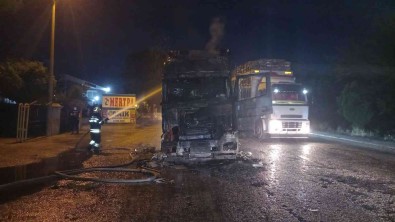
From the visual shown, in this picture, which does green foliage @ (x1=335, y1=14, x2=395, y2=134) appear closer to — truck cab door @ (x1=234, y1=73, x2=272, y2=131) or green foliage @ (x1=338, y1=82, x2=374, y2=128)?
green foliage @ (x1=338, y1=82, x2=374, y2=128)

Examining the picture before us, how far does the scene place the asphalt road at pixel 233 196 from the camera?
7.09m

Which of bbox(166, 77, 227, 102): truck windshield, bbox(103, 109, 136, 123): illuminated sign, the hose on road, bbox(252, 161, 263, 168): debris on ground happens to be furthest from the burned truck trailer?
bbox(103, 109, 136, 123): illuminated sign

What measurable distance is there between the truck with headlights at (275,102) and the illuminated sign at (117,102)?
17.4 m

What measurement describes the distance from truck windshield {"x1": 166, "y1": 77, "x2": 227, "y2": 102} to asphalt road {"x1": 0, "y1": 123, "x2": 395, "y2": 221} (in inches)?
99.3

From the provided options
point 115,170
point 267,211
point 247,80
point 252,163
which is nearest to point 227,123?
point 252,163

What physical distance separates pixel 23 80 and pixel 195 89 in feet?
46.8

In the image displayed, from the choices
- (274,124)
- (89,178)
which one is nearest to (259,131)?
(274,124)

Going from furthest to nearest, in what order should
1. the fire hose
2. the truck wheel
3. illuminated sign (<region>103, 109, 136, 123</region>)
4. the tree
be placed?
the tree
illuminated sign (<region>103, 109, 136, 123</region>)
the truck wheel
the fire hose

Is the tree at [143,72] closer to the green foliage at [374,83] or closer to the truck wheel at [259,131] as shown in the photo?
the green foliage at [374,83]

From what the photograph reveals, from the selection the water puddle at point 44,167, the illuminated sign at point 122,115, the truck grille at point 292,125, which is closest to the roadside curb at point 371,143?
the truck grille at point 292,125

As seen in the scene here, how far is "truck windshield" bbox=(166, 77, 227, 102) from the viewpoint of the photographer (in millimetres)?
14297

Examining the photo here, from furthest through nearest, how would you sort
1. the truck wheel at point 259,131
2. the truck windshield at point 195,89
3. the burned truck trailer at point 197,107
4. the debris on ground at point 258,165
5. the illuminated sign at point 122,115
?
1. the illuminated sign at point 122,115
2. the truck wheel at point 259,131
3. the truck windshield at point 195,89
4. the burned truck trailer at point 197,107
5. the debris on ground at point 258,165

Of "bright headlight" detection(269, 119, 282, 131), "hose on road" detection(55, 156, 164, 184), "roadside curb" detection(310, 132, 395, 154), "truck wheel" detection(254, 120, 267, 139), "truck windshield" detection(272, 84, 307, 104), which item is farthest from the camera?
"truck wheel" detection(254, 120, 267, 139)

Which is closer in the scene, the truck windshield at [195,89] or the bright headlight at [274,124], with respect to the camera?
the truck windshield at [195,89]
